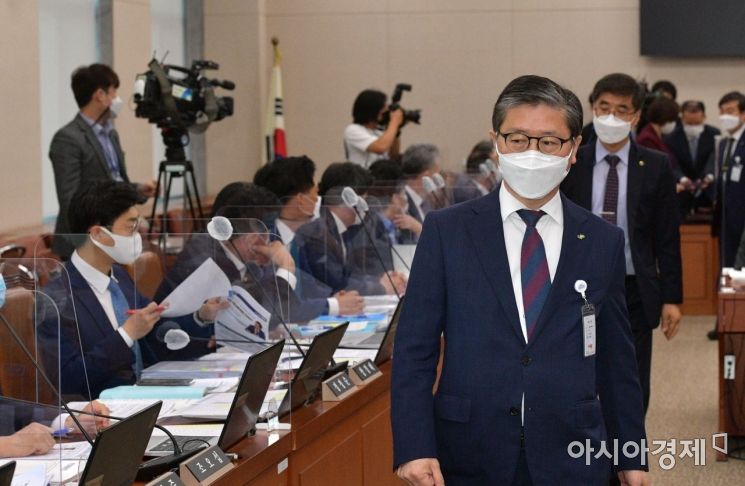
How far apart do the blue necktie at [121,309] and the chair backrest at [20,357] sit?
0.89 meters

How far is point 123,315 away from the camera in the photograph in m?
3.13

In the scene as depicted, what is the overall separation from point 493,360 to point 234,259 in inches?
40.2

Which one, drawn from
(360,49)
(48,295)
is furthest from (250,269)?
(360,49)

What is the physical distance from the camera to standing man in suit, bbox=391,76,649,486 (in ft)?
7.15

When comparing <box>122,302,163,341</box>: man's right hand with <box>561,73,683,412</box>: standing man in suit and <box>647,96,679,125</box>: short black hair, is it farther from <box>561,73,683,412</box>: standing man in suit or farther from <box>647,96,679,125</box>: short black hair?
<box>647,96,679,125</box>: short black hair

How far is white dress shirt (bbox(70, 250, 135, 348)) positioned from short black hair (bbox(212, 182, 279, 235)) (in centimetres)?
82

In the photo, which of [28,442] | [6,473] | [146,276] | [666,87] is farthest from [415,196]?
[666,87]

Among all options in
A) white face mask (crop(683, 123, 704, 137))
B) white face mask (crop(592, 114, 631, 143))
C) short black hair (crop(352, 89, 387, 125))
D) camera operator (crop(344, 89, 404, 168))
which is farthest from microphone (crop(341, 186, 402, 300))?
white face mask (crop(683, 123, 704, 137))

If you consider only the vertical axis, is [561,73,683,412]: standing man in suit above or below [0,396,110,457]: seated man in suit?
above

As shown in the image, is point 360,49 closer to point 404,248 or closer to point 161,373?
point 404,248

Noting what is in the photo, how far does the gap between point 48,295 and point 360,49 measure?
8.92 m

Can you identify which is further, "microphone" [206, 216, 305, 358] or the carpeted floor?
the carpeted floor

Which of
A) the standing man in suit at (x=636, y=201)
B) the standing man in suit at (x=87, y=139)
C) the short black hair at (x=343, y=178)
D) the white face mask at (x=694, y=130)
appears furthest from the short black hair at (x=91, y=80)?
the white face mask at (x=694, y=130)

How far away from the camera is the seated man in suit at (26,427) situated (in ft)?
6.77
